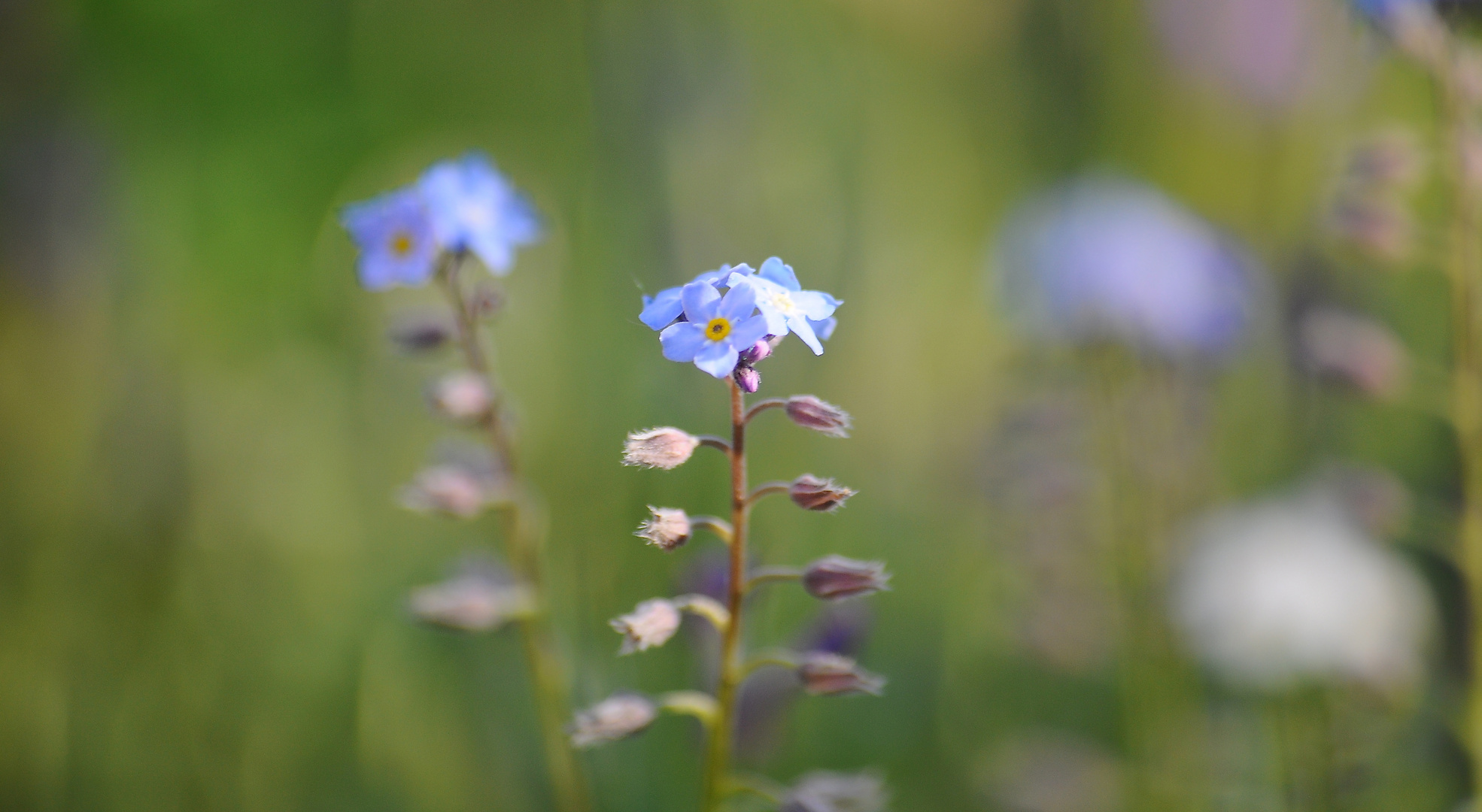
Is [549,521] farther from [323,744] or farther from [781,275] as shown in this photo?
[781,275]

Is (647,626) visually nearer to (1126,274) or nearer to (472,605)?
(472,605)

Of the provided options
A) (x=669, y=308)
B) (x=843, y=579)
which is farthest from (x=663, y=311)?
(x=843, y=579)

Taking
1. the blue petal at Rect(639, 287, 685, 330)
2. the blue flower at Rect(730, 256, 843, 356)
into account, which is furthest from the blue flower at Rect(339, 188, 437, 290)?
the blue flower at Rect(730, 256, 843, 356)

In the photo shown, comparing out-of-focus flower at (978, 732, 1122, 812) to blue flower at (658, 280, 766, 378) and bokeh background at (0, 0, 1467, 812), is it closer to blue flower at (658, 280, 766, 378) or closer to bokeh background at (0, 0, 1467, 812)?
bokeh background at (0, 0, 1467, 812)

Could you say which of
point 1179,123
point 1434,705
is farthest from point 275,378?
point 1179,123

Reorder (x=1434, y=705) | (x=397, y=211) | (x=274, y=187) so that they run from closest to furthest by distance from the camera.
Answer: (x=397, y=211) → (x=1434, y=705) → (x=274, y=187)

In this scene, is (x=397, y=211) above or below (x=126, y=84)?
below
